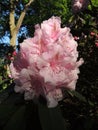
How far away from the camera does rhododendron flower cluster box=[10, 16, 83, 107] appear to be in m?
1.82

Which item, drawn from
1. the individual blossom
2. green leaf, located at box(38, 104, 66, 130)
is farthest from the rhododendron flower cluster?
the individual blossom

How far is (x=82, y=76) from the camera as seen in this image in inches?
188

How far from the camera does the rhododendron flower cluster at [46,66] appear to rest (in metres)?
1.82

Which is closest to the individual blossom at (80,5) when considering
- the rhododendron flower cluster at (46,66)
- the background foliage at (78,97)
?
the background foliage at (78,97)

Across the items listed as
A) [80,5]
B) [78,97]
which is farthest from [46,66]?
[80,5]

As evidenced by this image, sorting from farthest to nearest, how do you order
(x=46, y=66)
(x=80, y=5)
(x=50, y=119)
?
(x=80, y=5) → (x=46, y=66) → (x=50, y=119)

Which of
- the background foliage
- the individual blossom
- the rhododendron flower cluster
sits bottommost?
the background foliage

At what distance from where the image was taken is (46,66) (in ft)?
5.99

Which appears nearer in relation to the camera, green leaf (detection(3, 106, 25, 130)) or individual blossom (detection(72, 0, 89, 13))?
green leaf (detection(3, 106, 25, 130))

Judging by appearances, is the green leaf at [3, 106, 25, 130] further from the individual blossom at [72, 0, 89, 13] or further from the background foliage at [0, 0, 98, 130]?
the individual blossom at [72, 0, 89, 13]

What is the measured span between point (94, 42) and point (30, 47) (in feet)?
14.9

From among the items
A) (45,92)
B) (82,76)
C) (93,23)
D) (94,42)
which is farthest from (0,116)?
(94,42)

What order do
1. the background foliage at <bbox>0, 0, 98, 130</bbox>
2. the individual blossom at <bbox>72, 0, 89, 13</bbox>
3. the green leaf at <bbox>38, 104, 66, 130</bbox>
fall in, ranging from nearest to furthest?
1. the green leaf at <bbox>38, 104, 66, 130</bbox>
2. the background foliage at <bbox>0, 0, 98, 130</bbox>
3. the individual blossom at <bbox>72, 0, 89, 13</bbox>

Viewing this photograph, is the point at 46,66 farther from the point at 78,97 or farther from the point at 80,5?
the point at 80,5
